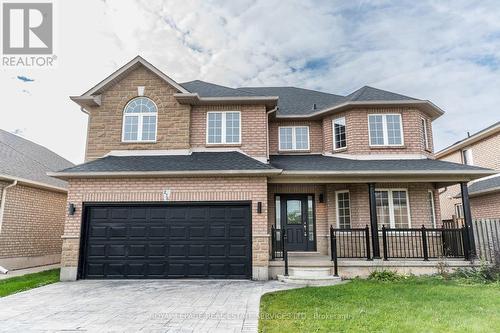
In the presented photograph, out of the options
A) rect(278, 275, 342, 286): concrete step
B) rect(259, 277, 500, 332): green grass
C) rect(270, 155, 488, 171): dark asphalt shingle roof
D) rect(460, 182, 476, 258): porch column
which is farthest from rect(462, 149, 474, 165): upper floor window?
rect(278, 275, 342, 286): concrete step

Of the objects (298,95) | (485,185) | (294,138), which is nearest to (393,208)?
(294,138)

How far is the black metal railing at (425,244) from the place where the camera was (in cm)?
948

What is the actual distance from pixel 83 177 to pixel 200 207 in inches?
150

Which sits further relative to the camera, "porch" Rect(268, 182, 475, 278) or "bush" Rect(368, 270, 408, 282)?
"porch" Rect(268, 182, 475, 278)

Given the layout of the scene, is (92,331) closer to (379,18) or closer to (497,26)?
(379,18)

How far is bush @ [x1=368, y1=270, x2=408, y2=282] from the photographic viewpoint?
341 inches

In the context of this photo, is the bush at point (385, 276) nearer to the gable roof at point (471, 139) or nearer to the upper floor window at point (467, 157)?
the gable roof at point (471, 139)

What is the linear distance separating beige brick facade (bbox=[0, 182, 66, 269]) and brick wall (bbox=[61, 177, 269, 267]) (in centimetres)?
335

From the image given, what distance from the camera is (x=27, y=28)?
10.6 metres

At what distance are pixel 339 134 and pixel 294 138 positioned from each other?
1882 mm

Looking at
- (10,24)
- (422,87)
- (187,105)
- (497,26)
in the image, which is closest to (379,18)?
(497,26)

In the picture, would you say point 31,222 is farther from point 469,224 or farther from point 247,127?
point 469,224

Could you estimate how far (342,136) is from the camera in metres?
12.2

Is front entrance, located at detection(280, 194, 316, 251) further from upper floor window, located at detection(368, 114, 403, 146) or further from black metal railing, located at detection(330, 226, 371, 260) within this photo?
upper floor window, located at detection(368, 114, 403, 146)
